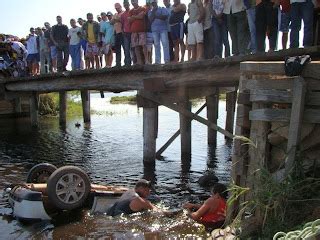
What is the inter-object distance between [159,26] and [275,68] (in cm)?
595

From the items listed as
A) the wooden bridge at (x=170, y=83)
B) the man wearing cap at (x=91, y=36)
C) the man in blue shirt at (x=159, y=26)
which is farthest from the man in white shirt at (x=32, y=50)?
the man in blue shirt at (x=159, y=26)

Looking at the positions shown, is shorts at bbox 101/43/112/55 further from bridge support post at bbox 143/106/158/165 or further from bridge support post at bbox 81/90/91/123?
bridge support post at bbox 81/90/91/123

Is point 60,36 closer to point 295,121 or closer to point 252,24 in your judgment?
point 252,24

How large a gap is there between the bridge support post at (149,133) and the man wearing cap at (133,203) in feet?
13.4

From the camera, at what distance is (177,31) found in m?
11.1

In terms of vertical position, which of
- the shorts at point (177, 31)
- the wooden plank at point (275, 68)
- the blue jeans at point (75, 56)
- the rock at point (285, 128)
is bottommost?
the rock at point (285, 128)

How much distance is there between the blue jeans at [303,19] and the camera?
26.6 feet

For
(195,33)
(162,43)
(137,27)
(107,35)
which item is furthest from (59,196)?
(107,35)

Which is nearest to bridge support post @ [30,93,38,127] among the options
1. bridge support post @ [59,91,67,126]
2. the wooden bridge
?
bridge support post @ [59,91,67,126]

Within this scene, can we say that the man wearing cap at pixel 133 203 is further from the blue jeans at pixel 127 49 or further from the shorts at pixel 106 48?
the shorts at pixel 106 48

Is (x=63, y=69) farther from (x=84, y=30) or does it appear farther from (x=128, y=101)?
(x=128, y=101)

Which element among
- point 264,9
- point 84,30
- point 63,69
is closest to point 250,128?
point 264,9

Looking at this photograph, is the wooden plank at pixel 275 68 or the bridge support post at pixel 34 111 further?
the bridge support post at pixel 34 111

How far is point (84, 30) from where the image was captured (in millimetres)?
14609
